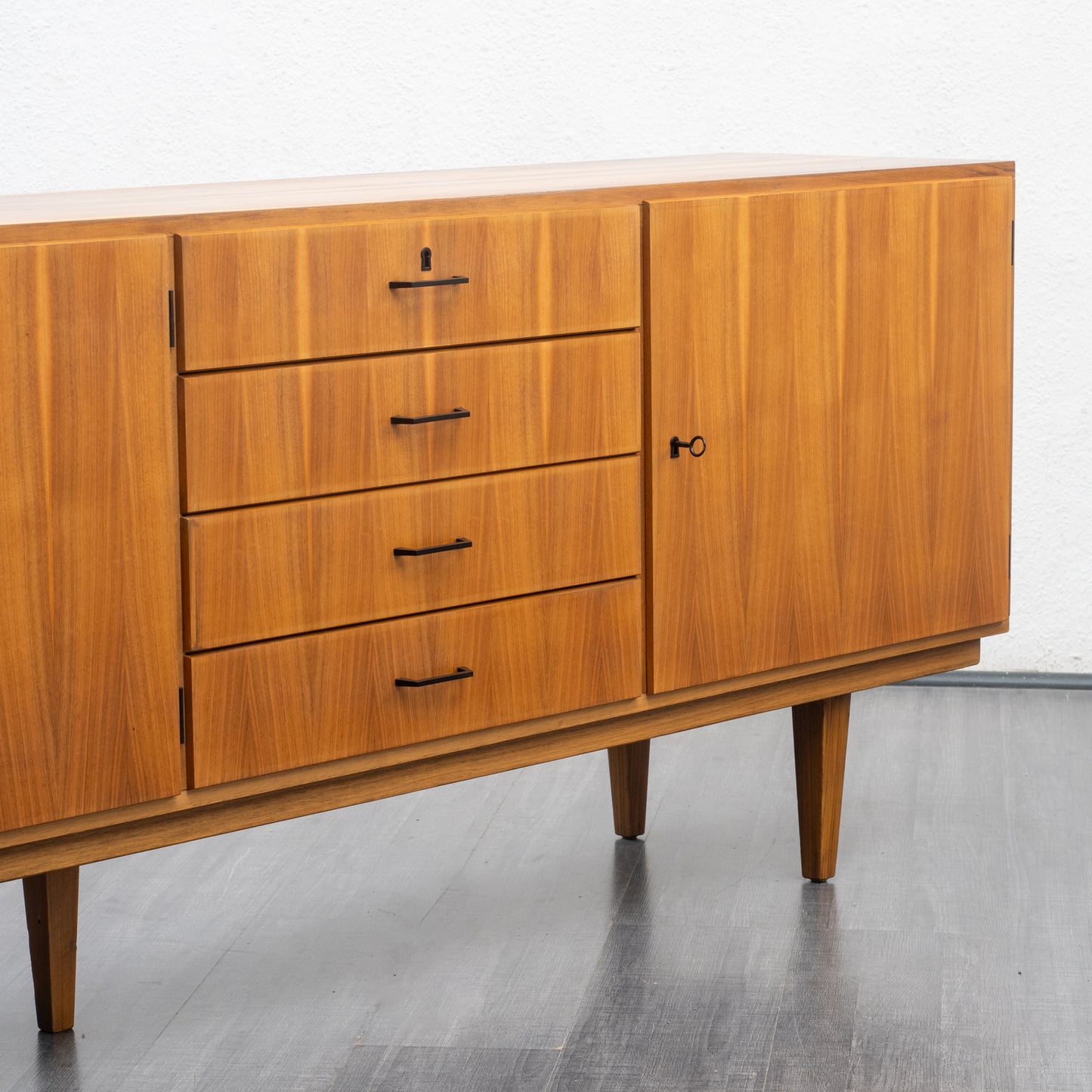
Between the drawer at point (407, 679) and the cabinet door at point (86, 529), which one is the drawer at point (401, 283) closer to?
the cabinet door at point (86, 529)

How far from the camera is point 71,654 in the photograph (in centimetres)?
154

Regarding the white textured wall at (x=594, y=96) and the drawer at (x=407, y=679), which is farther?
the white textured wall at (x=594, y=96)

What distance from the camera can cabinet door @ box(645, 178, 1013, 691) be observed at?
188 cm

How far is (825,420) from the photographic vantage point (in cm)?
199

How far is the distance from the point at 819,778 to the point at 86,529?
1105mm

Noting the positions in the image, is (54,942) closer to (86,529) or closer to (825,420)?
(86,529)

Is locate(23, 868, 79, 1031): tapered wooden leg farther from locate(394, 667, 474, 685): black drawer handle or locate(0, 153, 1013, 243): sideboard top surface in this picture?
locate(0, 153, 1013, 243): sideboard top surface

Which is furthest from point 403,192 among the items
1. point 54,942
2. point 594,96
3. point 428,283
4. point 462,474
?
point 594,96

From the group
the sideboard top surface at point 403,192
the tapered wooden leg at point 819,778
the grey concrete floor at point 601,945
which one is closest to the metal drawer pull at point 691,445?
the sideboard top surface at point 403,192

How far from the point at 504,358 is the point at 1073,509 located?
1822mm

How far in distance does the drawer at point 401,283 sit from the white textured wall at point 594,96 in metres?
1.48

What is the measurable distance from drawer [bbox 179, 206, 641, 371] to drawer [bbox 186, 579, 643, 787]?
29 centimetres

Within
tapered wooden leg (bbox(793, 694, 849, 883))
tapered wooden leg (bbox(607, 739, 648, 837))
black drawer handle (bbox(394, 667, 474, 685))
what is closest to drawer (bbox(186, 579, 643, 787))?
black drawer handle (bbox(394, 667, 474, 685))

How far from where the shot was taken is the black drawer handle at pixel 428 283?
1657mm
